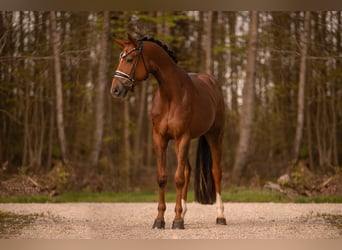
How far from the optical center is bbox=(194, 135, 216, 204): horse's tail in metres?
8.83

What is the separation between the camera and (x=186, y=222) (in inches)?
346

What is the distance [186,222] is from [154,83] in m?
9.89

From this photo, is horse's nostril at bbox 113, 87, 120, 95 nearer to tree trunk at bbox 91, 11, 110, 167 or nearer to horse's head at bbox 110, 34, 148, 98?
horse's head at bbox 110, 34, 148, 98

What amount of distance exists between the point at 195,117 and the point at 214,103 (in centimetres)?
91

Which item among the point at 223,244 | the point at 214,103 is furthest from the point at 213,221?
the point at 223,244

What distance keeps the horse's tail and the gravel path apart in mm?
426

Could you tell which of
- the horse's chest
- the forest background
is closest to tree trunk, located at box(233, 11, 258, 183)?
the forest background

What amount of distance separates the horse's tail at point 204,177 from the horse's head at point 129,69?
7.72ft

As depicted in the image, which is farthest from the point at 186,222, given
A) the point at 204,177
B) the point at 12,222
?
the point at 12,222

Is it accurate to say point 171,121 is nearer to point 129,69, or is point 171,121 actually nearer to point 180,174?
point 180,174

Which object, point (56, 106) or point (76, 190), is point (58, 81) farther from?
point (76, 190)

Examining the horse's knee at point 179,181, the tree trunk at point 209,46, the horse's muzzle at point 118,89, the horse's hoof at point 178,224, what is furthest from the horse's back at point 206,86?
the tree trunk at point 209,46

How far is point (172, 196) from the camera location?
13.3 meters

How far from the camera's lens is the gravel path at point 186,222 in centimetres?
698
